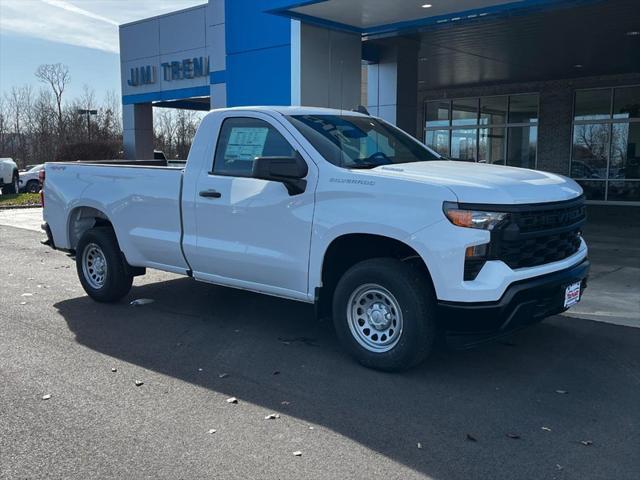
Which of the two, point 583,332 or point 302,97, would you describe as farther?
point 302,97

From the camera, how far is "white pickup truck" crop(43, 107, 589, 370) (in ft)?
14.9

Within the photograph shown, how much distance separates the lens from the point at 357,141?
5789mm

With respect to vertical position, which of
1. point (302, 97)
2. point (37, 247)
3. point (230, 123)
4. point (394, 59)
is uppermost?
point (394, 59)

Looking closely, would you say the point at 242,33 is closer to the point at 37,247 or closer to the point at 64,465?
the point at 37,247

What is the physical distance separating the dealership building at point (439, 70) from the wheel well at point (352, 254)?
5834 mm

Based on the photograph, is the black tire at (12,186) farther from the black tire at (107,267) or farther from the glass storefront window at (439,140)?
the black tire at (107,267)

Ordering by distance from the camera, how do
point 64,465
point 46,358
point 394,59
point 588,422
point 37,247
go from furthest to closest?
point 394,59, point 37,247, point 46,358, point 588,422, point 64,465

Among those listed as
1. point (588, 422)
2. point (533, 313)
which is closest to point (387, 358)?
point (533, 313)

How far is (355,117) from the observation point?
6441mm

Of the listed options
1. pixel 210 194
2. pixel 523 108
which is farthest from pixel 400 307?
pixel 523 108

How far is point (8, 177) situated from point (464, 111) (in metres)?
18.6

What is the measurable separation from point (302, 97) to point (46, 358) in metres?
7.18

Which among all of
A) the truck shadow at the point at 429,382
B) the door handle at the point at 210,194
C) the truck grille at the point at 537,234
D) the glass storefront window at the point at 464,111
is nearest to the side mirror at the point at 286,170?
the door handle at the point at 210,194

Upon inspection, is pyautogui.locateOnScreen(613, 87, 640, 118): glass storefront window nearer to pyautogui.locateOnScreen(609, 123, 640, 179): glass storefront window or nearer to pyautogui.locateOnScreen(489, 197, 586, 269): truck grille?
pyautogui.locateOnScreen(609, 123, 640, 179): glass storefront window
